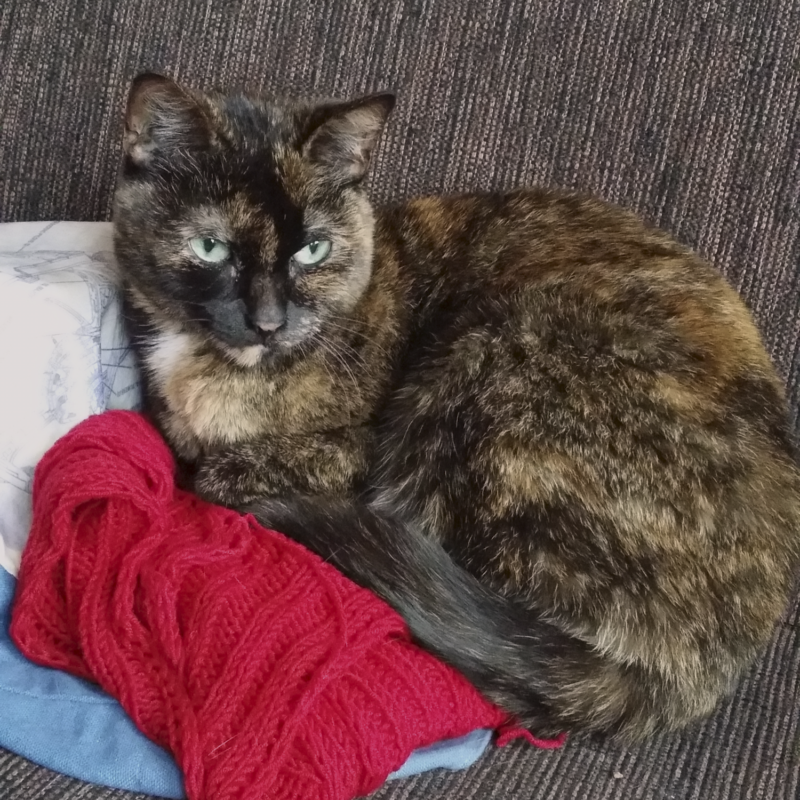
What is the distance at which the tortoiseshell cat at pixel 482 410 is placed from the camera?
1033 mm

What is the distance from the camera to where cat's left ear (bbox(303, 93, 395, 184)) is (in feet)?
3.58

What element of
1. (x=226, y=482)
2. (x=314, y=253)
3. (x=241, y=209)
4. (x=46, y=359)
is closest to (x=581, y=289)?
(x=314, y=253)

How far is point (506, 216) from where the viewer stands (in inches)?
52.6

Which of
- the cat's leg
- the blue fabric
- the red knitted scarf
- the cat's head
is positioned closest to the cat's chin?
the cat's head

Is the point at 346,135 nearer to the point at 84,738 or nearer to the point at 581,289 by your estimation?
the point at 581,289

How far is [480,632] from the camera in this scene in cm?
101

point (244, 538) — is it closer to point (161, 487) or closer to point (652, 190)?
point (161, 487)

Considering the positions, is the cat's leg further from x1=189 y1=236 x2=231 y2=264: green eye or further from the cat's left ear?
the cat's left ear

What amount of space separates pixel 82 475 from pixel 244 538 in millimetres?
238

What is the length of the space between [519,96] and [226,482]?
0.89 m

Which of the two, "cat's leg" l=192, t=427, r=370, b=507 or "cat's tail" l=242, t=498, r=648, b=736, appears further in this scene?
"cat's leg" l=192, t=427, r=370, b=507

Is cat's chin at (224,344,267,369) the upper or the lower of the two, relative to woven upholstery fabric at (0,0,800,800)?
lower

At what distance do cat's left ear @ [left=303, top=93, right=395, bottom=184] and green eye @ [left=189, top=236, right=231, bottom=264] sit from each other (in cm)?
19

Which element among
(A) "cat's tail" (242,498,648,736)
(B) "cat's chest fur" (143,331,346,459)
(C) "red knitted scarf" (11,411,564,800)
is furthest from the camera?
(B) "cat's chest fur" (143,331,346,459)
